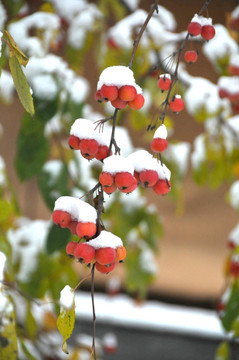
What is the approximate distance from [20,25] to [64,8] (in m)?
0.20

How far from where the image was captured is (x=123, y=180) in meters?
0.25

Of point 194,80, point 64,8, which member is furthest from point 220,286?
point 64,8

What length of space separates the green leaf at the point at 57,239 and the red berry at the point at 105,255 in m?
0.27

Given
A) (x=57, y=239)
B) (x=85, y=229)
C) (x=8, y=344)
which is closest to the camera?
(x=85, y=229)

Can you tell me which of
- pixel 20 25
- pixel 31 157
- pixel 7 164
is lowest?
pixel 31 157

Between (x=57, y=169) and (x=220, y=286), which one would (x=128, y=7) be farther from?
(x=220, y=286)

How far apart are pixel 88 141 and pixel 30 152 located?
304 mm

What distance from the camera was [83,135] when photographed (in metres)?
0.27

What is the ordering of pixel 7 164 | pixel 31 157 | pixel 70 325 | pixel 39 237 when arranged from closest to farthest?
pixel 70 325 < pixel 31 157 < pixel 39 237 < pixel 7 164

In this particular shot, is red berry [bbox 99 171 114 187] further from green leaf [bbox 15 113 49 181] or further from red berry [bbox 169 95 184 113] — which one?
green leaf [bbox 15 113 49 181]

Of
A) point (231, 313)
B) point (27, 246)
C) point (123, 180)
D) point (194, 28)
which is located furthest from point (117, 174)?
point (27, 246)

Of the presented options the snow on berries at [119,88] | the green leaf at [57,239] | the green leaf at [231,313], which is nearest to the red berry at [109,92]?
the snow on berries at [119,88]

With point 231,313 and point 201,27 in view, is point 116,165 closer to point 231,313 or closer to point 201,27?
point 201,27

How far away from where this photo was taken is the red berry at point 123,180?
0.83 ft
